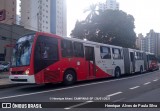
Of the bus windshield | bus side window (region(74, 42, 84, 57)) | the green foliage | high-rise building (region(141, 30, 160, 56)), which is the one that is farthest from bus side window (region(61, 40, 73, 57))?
high-rise building (region(141, 30, 160, 56))

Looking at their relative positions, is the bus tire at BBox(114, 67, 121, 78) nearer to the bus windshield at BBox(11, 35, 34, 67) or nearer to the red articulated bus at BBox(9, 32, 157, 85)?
the red articulated bus at BBox(9, 32, 157, 85)

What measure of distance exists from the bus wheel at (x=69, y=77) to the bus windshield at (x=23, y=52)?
273 cm

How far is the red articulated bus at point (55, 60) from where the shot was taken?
40.5 feet

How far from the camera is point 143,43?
306 ft

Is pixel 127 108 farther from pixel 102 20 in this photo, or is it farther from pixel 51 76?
pixel 102 20

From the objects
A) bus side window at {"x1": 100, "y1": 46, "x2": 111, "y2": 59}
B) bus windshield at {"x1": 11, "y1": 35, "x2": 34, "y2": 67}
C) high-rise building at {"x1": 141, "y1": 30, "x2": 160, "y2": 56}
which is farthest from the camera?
high-rise building at {"x1": 141, "y1": 30, "x2": 160, "y2": 56}

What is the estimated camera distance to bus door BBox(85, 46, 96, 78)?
656 inches

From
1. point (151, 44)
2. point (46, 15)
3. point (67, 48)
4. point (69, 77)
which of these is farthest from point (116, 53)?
point (46, 15)

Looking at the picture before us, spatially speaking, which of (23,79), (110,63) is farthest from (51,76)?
(110,63)

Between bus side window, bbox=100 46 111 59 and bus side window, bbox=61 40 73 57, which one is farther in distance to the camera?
bus side window, bbox=100 46 111 59

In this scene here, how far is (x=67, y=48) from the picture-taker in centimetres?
1477

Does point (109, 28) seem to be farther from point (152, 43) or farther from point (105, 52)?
point (152, 43)

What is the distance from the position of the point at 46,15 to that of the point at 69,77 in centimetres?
8319

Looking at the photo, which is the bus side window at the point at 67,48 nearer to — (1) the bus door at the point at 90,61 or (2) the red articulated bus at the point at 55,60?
(2) the red articulated bus at the point at 55,60
